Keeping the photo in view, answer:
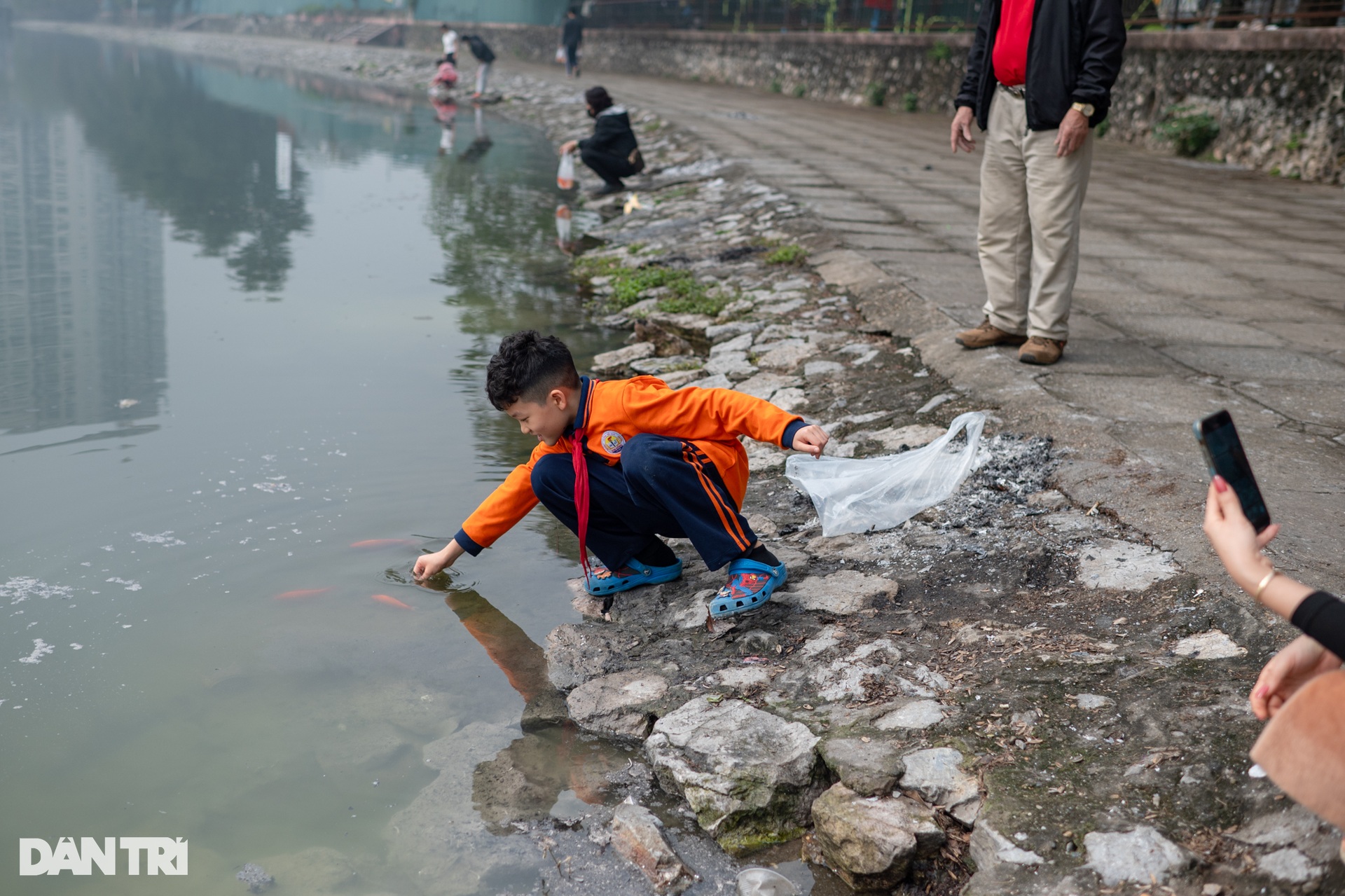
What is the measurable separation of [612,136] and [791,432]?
316 inches

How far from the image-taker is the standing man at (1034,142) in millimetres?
3615

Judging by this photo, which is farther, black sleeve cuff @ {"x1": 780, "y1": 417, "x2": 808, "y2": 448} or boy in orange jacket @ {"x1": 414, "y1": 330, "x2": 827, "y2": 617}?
boy in orange jacket @ {"x1": 414, "y1": 330, "x2": 827, "y2": 617}

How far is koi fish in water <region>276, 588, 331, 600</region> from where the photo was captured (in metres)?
3.19

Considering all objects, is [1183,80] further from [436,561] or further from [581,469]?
[436,561]

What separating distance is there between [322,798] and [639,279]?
15.5 feet

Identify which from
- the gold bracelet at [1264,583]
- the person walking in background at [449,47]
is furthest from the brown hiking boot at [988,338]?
the person walking in background at [449,47]

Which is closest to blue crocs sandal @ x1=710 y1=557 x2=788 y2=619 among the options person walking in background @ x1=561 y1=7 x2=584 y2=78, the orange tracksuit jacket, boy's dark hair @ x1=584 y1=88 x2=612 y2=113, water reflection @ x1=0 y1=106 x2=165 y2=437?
the orange tracksuit jacket

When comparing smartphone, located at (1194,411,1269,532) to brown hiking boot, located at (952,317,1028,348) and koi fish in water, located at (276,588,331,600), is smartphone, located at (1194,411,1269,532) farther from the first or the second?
brown hiking boot, located at (952,317,1028,348)

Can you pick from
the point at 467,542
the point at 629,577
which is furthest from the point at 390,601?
the point at 629,577

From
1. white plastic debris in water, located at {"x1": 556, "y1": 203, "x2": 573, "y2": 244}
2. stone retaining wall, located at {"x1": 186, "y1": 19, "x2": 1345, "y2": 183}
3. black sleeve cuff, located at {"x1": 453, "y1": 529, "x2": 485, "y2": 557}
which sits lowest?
black sleeve cuff, located at {"x1": 453, "y1": 529, "x2": 485, "y2": 557}

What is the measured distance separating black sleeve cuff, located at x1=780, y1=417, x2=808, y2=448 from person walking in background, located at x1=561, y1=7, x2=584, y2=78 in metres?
21.6

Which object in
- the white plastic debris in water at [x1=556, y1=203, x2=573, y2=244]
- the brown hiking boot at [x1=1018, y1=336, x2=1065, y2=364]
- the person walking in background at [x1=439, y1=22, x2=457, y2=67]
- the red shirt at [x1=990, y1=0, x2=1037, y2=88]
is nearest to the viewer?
the red shirt at [x1=990, y1=0, x2=1037, y2=88]

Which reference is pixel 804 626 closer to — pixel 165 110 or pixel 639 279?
pixel 639 279

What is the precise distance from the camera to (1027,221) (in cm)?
404
